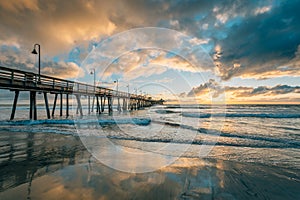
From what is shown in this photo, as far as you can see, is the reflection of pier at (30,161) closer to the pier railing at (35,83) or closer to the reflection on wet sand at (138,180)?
the reflection on wet sand at (138,180)

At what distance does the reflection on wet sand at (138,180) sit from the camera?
2588 mm

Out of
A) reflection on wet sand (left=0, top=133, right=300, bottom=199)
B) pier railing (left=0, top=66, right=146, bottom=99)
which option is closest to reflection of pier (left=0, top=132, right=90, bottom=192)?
reflection on wet sand (left=0, top=133, right=300, bottom=199)

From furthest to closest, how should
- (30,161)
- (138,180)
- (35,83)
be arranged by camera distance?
1. (35,83)
2. (30,161)
3. (138,180)

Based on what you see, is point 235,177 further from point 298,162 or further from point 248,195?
point 298,162

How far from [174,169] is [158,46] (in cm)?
728

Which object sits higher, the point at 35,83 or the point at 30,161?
the point at 35,83

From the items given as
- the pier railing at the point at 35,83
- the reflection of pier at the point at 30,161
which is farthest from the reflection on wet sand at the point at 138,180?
the pier railing at the point at 35,83

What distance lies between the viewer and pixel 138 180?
10.2ft

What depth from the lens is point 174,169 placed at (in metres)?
3.77

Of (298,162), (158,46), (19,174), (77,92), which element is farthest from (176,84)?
(77,92)

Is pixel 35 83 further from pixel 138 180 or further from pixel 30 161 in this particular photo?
pixel 138 180

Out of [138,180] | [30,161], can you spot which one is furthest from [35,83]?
[138,180]

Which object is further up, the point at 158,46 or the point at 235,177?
the point at 158,46

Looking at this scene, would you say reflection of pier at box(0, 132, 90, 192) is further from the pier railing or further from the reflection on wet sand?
the pier railing
